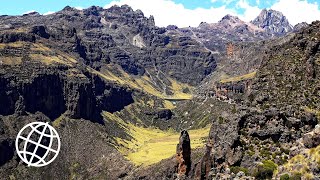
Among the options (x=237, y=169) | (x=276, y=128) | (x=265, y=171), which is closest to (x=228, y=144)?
(x=237, y=169)

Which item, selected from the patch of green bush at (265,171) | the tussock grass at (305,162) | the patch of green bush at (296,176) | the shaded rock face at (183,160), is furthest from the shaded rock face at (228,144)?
the shaded rock face at (183,160)

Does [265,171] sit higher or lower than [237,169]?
higher

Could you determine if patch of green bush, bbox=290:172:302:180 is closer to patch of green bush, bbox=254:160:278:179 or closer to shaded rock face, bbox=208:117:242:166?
patch of green bush, bbox=254:160:278:179

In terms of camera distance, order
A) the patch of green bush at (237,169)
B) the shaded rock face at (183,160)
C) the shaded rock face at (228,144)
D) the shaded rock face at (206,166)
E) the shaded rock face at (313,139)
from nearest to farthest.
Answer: the shaded rock face at (313,139)
the patch of green bush at (237,169)
the shaded rock face at (228,144)
the shaded rock face at (206,166)
the shaded rock face at (183,160)

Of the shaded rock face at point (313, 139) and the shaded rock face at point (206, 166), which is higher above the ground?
the shaded rock face at point (313, 139)

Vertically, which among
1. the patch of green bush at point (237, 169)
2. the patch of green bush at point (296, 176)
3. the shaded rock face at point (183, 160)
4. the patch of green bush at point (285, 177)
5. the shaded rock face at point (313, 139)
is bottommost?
the shaded rock face at point (183, 160)

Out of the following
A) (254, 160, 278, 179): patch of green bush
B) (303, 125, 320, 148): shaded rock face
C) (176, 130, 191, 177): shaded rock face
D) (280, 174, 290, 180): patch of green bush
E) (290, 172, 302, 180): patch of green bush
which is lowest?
(176, 130, 191, 177): shaded rock face

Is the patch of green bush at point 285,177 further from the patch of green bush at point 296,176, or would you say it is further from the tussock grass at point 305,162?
the tussock grass at point 305,162

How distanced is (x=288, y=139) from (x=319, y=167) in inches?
652

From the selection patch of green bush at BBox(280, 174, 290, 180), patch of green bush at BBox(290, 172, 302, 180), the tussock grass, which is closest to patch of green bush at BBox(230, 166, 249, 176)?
the tussock grass

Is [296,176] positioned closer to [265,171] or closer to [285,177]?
[285,177]

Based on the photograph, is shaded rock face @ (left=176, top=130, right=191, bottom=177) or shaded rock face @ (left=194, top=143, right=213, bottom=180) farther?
shaded rock face @ (left=176, top=130, right=191, bottom=177)

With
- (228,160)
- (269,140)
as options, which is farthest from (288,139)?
(228,160)

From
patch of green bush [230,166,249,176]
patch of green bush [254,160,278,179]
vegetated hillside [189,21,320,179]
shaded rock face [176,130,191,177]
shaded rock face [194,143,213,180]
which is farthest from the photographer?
shaded rock face [176,130,191,177]
